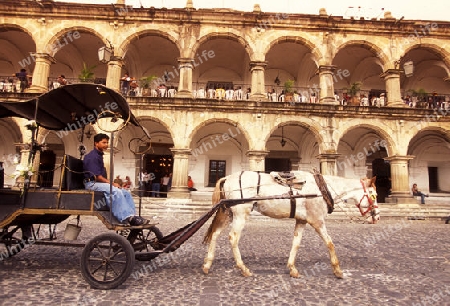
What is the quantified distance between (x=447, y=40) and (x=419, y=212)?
9774 mm

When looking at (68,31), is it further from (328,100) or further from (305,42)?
(328,100)

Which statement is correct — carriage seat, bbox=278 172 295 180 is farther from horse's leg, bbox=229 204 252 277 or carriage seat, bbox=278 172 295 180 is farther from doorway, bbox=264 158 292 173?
doorway, bbox=264 158 292 173

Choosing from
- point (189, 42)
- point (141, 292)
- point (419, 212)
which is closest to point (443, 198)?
point (419, 212)

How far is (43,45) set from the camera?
47.0 ft

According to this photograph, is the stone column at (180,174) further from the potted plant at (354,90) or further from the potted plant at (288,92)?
the potted plant at (354,90)

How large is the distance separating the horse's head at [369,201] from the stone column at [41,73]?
1488cm

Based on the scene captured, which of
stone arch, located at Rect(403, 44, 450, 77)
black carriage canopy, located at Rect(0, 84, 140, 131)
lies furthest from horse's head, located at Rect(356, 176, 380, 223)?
stone arch, located at Rect(403, 44, 450, 77)

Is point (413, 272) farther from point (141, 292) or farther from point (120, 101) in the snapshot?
point (120, 101)

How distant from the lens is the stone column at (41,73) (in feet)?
45.1

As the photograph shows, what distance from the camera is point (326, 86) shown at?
48.0 feet

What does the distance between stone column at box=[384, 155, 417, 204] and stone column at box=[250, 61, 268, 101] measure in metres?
7.47

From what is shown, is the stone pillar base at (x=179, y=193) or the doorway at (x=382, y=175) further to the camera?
the doorway at (x=382, y=175)

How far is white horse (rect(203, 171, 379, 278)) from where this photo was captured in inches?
174

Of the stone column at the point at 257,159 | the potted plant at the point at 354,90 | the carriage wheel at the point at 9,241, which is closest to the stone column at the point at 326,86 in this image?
the potted plant at the point at 354,90
